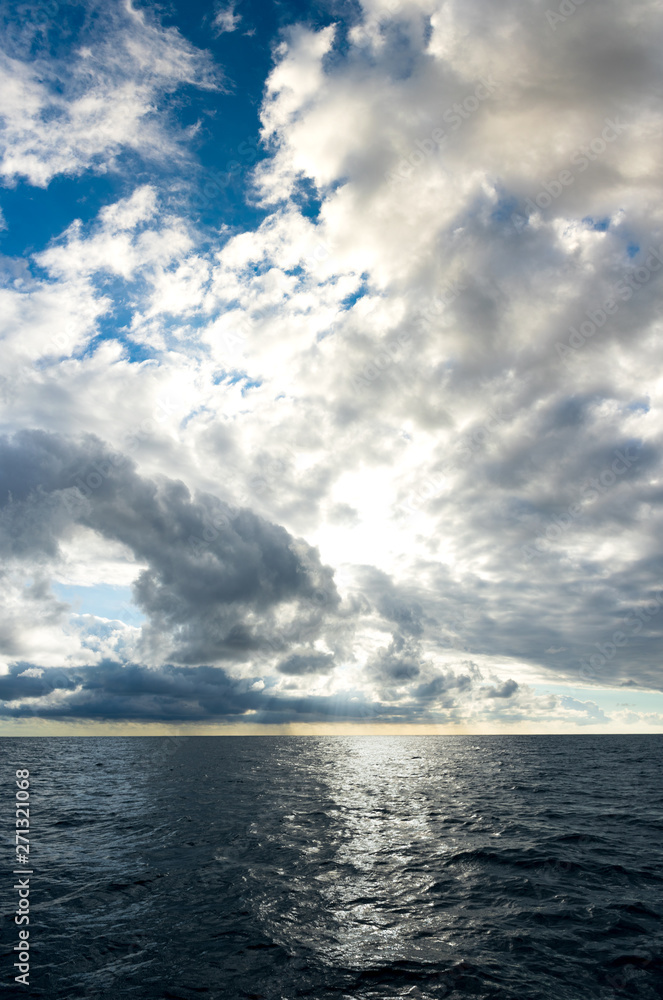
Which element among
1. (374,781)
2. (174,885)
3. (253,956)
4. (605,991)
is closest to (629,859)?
(605,991)

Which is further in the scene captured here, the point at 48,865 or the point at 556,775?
the point at 556,775

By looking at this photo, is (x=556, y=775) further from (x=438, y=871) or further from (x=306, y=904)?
(x=306, y=904)

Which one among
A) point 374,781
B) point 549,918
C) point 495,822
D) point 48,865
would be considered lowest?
point 374,781

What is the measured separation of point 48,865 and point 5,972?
10553 millimetres

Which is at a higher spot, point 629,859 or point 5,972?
point 5,972

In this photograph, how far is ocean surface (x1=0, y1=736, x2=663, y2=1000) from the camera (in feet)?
37.2

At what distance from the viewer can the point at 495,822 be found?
93.6 feet

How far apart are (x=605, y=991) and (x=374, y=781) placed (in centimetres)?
4713

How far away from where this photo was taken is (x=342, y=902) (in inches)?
632

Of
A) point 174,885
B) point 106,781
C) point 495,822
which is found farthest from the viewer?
point 106,781

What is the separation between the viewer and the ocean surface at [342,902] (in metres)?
11.4

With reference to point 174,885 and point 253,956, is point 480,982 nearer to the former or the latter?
point 253,956

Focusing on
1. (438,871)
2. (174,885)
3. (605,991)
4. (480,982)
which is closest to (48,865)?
(174,885)

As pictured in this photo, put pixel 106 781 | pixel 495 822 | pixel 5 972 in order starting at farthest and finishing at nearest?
pixel 106 781 < pixel 495 822 < pixel 5 972
